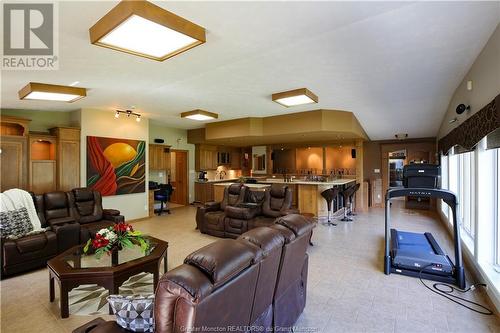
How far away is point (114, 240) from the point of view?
3053mm

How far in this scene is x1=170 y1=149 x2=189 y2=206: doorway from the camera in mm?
9648

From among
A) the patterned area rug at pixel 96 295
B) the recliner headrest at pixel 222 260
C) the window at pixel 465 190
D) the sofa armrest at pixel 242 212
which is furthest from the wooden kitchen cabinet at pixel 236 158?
the recliner headrest at pixel 222 260

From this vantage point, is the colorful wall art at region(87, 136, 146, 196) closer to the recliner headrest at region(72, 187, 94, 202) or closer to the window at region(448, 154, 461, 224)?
the recliner headrest at region(72, 187, 94, 202)

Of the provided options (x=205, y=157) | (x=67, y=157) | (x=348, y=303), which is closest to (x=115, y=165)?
(x=67, y=157)

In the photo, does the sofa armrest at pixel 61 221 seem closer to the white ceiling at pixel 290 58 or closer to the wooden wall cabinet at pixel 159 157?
the white ceiling at pixel 290 58

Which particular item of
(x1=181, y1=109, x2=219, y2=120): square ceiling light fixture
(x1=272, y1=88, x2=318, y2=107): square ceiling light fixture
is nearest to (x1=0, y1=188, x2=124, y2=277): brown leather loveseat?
(x1=181, y1=109, x2=219, y2=120): square ceiling light fixture

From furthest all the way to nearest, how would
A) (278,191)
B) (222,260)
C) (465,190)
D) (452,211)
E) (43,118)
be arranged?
→ 1. (43,118)
2. (278,191)
3. (465,190)
4. (452,211)
5. (222,260)

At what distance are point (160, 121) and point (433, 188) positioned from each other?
23.5 ft

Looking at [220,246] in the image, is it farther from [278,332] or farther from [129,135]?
[129,135]

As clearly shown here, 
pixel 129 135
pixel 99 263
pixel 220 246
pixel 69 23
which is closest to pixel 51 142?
pixel 129 135

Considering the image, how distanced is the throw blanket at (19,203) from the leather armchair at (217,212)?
2.85m

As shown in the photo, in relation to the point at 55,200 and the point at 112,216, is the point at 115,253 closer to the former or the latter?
the point at 112,216

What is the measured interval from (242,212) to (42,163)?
14.4ft

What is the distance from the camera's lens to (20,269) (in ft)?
11.7
